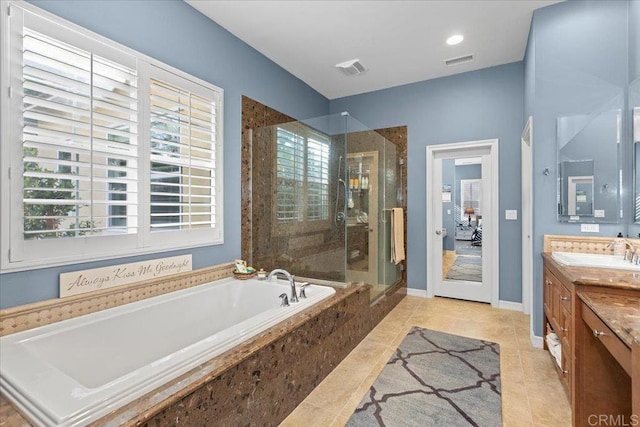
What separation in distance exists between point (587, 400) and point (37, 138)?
3268 mm

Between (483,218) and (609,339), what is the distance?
275cm

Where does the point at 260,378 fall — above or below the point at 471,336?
above

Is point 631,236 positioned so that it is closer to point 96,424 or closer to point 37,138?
point 96,424

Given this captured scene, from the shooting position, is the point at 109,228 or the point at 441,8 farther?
the point at 441,8

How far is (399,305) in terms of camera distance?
380cm

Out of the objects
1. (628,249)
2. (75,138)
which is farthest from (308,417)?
(628,249)

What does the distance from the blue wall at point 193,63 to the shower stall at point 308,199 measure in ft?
0.95

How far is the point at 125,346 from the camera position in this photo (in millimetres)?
1846

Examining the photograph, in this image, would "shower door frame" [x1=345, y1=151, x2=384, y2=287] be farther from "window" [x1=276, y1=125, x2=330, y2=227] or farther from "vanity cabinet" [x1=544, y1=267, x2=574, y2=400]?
"vanity cabinet" [x1=544, y1=267, x2=574, y2=400]

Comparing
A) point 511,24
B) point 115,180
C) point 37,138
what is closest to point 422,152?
point 511,24

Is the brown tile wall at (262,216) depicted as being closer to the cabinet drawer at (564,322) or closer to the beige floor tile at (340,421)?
the beige floor tile at (340,421)

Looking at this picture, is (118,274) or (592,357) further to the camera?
(118,274)

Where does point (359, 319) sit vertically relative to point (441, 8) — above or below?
below
